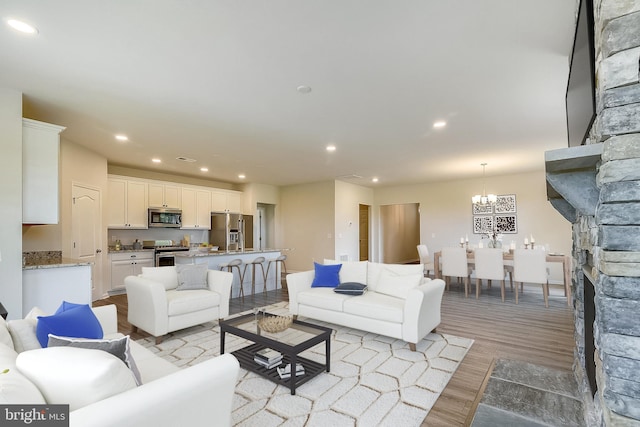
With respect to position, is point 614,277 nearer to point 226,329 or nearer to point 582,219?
point 582,219

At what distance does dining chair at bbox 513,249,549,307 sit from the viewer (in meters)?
5.07

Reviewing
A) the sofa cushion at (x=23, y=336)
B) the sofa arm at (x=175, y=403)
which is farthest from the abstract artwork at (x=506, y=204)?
the sofa cushion at (x=23, y=336)

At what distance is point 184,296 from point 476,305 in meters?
4.53

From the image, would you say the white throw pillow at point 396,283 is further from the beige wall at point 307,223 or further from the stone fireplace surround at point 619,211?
the beige wall at point 307,223

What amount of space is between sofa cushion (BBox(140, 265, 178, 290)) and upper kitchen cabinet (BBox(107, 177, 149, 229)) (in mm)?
3029

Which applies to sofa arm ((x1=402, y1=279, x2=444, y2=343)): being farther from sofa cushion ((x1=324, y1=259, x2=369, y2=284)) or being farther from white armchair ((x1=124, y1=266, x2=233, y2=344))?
white armchair ((x1=124, y1=266, x2=233, y2=344))

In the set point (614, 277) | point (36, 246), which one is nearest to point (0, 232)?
point (36, 246)

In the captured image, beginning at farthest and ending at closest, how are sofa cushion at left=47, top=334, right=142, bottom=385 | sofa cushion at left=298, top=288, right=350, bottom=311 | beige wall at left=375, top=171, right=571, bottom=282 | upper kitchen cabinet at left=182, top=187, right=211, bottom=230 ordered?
upper kitchen cabinet at left=182, top=187, right=211, bottom=230 → beige wall at left=375, top=171, right=571, bottom=282 → sofa cushion at left=298, top=288, right=350, bottom=311 → sofa cushion at left=47, top=334, right=142, bottom=385

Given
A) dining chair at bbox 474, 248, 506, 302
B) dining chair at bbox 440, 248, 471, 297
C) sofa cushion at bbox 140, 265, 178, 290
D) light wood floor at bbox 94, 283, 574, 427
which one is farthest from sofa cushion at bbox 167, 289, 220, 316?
dining chair at bbox 474, 248, 506, 302

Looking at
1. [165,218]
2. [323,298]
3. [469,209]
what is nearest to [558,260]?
[469,209]

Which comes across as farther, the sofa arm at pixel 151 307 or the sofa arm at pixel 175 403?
the sofa arm at pixel 151 307

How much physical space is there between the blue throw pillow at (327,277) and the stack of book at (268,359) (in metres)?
1.66

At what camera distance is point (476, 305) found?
16.9 feet

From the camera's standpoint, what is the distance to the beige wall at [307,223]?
8.33 meters
